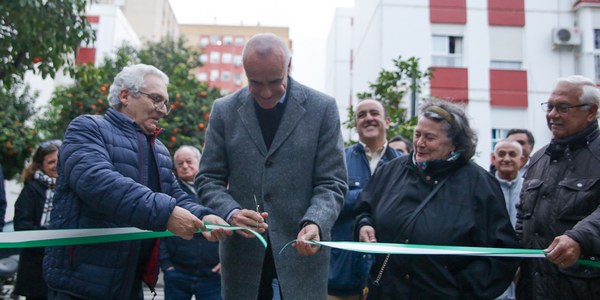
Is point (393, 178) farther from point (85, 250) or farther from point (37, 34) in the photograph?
point (37, 34)

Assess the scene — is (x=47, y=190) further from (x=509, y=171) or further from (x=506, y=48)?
(x=506, y=48)

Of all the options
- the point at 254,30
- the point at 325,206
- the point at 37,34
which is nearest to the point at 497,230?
the point at 325,206

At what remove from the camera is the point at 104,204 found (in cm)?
287

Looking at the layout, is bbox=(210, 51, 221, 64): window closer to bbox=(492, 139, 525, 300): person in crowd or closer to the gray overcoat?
bbox=(492, 139, 525, 300): person in crowd

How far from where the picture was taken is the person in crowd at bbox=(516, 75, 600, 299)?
9.98 feet

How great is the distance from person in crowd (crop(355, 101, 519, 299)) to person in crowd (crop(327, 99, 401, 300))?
52 centimetres

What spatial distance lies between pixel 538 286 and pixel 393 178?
1.08 meters

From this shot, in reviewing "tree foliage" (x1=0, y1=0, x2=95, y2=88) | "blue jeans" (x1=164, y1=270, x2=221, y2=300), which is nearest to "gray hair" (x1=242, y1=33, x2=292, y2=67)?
"blue jeans" (x1=164, y1=270, x2=221, y2=300)

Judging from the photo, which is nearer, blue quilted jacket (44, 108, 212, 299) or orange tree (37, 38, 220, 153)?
blue quilted jacket (44, 108, 212, 299)

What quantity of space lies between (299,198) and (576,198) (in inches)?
62.2

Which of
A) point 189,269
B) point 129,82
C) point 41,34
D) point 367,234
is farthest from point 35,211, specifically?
point 367,234

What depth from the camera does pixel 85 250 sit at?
3014mm

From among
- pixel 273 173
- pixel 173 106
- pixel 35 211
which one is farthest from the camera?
pixel 173 106

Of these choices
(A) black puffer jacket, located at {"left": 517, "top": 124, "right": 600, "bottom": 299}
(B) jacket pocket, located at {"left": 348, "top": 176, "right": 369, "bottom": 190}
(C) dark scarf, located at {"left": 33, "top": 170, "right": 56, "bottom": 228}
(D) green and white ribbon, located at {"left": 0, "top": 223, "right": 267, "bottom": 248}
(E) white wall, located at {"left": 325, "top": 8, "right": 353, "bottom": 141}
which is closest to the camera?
(D) green and white ribbon, located at {"left": 0, "top": 223, "right": 267, "bottom": 248}
